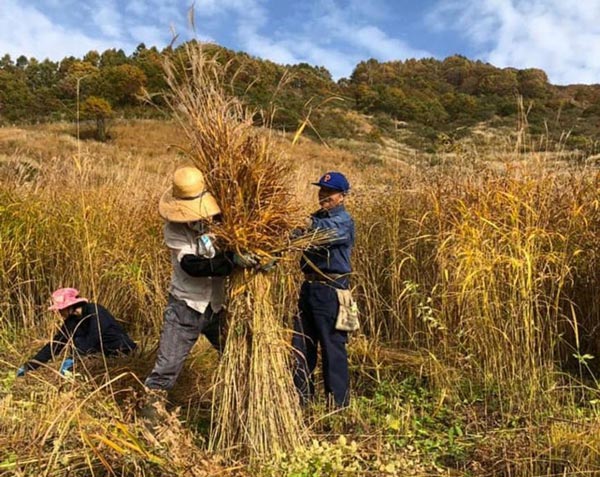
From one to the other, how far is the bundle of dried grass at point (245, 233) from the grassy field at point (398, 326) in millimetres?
138

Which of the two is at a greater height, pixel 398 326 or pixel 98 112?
pixel 98 112

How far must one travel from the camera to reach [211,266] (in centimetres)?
242

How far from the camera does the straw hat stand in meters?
2.41

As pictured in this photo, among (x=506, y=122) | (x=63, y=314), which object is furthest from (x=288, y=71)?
(x=506, y=122)

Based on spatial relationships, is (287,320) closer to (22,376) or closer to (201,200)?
(201,200)

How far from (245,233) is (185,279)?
575 mm

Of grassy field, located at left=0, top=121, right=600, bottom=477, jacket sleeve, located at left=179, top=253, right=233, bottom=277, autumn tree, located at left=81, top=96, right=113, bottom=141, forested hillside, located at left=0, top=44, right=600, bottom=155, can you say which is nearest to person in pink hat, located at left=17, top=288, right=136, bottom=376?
grassy field, located at left=0, top=121, right=600, bottom=477

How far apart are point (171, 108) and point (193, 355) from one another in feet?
5.87

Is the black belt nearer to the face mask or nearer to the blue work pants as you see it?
the blue work pants

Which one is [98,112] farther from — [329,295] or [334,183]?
[329,295]

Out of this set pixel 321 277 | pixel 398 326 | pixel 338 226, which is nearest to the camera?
pixel 338 226

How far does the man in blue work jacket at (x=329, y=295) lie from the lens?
298 centimetres

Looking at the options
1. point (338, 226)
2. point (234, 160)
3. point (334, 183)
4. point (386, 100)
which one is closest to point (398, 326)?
point (338, 226)

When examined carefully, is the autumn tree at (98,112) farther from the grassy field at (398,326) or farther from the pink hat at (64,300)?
the pink hat at (64,300)
